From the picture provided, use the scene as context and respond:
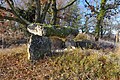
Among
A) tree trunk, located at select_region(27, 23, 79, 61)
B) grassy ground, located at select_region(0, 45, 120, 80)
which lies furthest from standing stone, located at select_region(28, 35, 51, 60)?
grassy ground, located at select_region(0, 45, 120, 80)

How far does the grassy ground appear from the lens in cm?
655

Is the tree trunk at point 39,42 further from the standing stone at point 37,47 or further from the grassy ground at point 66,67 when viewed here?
the grassy ground at point 66,67

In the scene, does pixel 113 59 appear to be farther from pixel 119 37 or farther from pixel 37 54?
pixel 119 37

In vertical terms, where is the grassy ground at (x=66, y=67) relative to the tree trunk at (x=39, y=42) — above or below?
below

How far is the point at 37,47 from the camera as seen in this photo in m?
7.92

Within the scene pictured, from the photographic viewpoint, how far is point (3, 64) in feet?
24.9

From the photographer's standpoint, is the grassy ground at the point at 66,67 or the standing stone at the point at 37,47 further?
the standing stone at the point at 37,47

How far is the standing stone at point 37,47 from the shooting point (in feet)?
25.6

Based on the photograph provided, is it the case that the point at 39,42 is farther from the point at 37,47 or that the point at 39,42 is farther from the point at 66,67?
the point at 66,67

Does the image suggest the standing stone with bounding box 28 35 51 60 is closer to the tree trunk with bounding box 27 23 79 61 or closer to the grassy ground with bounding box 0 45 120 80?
the tree trunk with bounding box 27 23 79 61

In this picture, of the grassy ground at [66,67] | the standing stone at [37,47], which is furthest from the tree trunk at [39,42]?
the grassy ground at [66,67]

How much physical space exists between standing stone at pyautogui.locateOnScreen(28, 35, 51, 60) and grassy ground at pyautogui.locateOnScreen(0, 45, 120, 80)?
25 centimetres

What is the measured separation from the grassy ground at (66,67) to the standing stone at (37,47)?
25 cm

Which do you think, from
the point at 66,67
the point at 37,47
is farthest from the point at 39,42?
the point at 66,67
